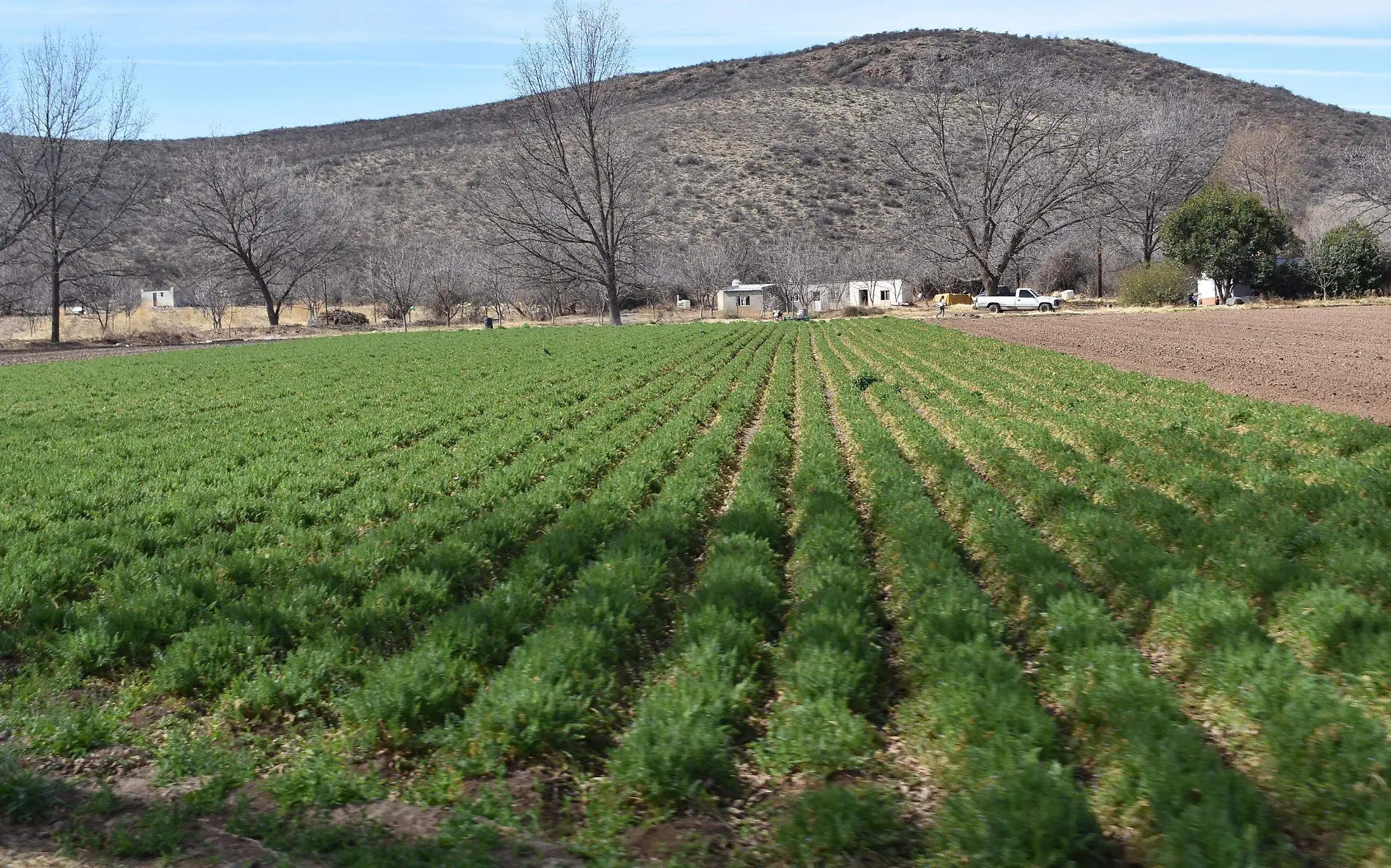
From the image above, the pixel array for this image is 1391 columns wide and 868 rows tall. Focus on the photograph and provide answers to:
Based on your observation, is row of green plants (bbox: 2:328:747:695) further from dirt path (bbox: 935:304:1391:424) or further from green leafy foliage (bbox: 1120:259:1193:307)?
green leafy foliage (bbox: 1120:259:1193:307)

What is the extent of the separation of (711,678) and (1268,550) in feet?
13.1

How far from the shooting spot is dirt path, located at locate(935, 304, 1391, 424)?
15289mm

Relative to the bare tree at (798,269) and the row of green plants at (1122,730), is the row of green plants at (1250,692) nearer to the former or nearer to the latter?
the row of green plants at (1122,730)

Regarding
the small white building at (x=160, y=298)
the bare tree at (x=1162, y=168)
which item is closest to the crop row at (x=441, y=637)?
the bare tree at (x=1162, y=168)

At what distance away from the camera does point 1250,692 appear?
4246mm

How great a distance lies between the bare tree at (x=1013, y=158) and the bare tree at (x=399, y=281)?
36.7 m

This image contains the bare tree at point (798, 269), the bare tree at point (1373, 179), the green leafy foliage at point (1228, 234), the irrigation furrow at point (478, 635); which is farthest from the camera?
the bare tree at point (798, 269)

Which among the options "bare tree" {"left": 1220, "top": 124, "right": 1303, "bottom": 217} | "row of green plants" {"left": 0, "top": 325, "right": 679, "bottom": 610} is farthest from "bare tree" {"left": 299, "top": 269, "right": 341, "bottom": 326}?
"bare tree" {"left": 1220, "top": 124, "right": 1303, "bottom": 217}

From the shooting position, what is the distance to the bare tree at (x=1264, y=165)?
8688 centimetres

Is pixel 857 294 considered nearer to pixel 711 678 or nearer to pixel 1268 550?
pixel 1268 550

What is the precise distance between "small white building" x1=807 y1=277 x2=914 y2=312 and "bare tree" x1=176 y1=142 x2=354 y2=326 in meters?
39.8

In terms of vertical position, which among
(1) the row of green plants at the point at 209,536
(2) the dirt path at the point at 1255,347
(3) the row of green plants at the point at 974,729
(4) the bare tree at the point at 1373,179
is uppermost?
(4) the bare tree at the point at 1373,179

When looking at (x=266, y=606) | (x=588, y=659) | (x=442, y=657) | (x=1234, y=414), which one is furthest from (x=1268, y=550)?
(x=1234, y=414)

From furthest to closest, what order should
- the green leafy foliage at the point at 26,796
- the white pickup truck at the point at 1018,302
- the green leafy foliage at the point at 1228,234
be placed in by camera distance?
the white pickup truck at the point at 1018,302 < the green leafy foliage at the point at 1228,234 < the green leafy foliage at the point at 26,796
